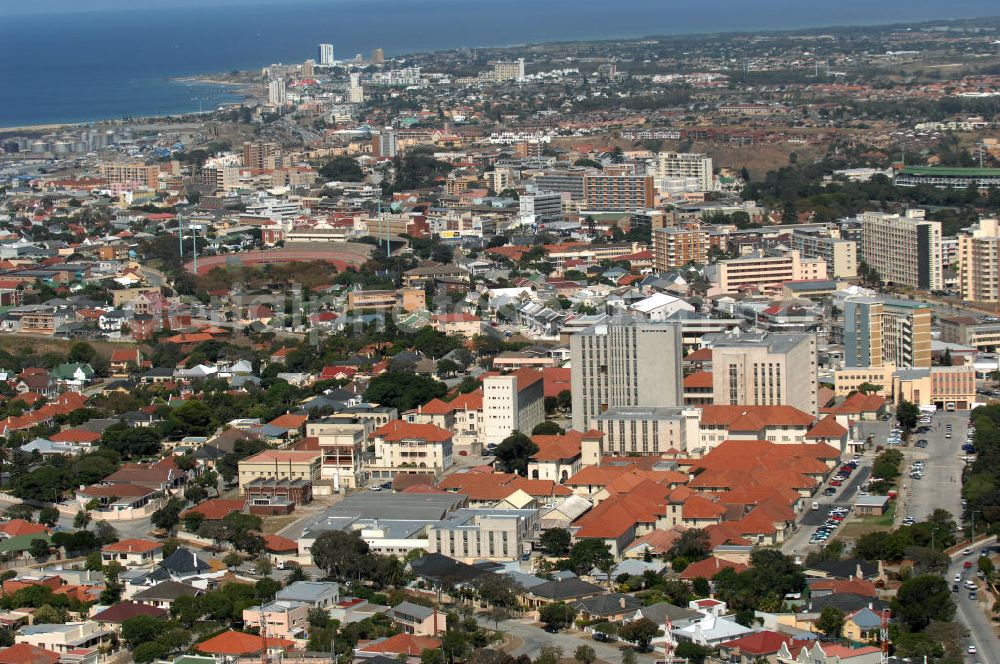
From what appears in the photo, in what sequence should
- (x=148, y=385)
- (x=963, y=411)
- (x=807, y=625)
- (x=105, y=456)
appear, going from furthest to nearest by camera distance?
1. (x=148, y=385)
2. (x=963, y=411)
3. (x=105, y=456)
4. (x=807, y=625)

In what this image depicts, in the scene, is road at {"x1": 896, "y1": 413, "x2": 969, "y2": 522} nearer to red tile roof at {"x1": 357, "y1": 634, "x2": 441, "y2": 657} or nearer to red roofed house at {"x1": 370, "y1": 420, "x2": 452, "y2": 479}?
red roofed house at {"x1": 370, "y1": 420, "x2": 452, "y2": 479}

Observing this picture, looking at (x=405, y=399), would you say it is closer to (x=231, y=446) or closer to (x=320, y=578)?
(x=231, y=446)

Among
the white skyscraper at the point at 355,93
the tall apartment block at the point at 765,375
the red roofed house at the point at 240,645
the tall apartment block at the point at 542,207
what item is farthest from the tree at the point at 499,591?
the white skyscraper at the point at 355,93

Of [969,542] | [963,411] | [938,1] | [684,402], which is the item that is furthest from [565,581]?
[938,1]

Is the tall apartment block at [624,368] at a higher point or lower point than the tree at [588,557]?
higher

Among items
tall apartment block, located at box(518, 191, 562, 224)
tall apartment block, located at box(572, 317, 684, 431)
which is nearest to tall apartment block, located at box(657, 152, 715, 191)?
tall apartment block, located at box(518, 191, 562, 224)

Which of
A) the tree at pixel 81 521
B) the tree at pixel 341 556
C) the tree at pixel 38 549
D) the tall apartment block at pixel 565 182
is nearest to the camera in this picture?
the tree at pixel 341 556

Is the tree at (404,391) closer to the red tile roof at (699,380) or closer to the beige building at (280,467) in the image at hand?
the beige building at (280,467)
